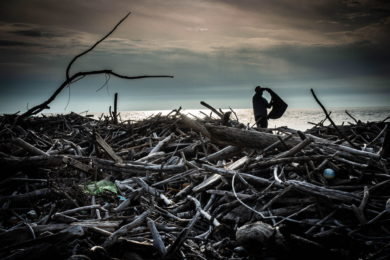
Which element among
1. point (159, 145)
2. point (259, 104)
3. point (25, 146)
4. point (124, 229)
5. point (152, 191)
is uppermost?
point (259, 104)

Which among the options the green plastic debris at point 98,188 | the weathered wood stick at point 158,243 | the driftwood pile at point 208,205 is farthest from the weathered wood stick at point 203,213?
the green plastic debris at point 98,188

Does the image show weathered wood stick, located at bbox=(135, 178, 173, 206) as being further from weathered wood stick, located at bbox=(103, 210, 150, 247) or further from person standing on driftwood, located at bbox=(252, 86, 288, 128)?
person standing on driftwood, located at bbox=(252, 86, 288, 128)

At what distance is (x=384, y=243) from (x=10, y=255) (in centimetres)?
391

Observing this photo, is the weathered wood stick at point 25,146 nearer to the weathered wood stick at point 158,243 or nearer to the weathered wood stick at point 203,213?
the weathered wood stick at point 203,213

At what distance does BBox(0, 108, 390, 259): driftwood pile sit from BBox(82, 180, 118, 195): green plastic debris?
57mm

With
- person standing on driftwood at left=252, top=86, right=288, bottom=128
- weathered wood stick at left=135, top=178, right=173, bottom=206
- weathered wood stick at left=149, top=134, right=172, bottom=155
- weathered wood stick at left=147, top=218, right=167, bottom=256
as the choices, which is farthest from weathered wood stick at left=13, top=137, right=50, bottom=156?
person standing on driftwood at left=252, top=86, right=288, bottom=128

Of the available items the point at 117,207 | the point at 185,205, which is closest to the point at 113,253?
the point at 117,207

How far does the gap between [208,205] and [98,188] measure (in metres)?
1.99

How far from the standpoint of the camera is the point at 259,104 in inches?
411

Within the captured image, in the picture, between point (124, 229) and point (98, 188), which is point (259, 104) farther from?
point (124, 229)

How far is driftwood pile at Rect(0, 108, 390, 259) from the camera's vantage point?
3.06m

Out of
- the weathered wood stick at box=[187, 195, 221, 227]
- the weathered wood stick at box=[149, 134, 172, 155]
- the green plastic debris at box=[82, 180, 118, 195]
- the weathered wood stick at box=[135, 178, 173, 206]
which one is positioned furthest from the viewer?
the weathered wood stick at box=[149, 134, 172, 155]

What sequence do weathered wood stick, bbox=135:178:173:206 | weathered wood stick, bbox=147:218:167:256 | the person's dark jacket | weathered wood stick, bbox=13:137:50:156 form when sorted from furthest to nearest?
the person's dark jacket, weathered wood stick, bbox=13:137:50:156, weathered wood stick, bbox=135:178:173:206, weathered wood stick, bbox=147:218:167:256

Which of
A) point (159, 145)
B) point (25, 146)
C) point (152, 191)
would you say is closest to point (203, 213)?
point (152, 191)
